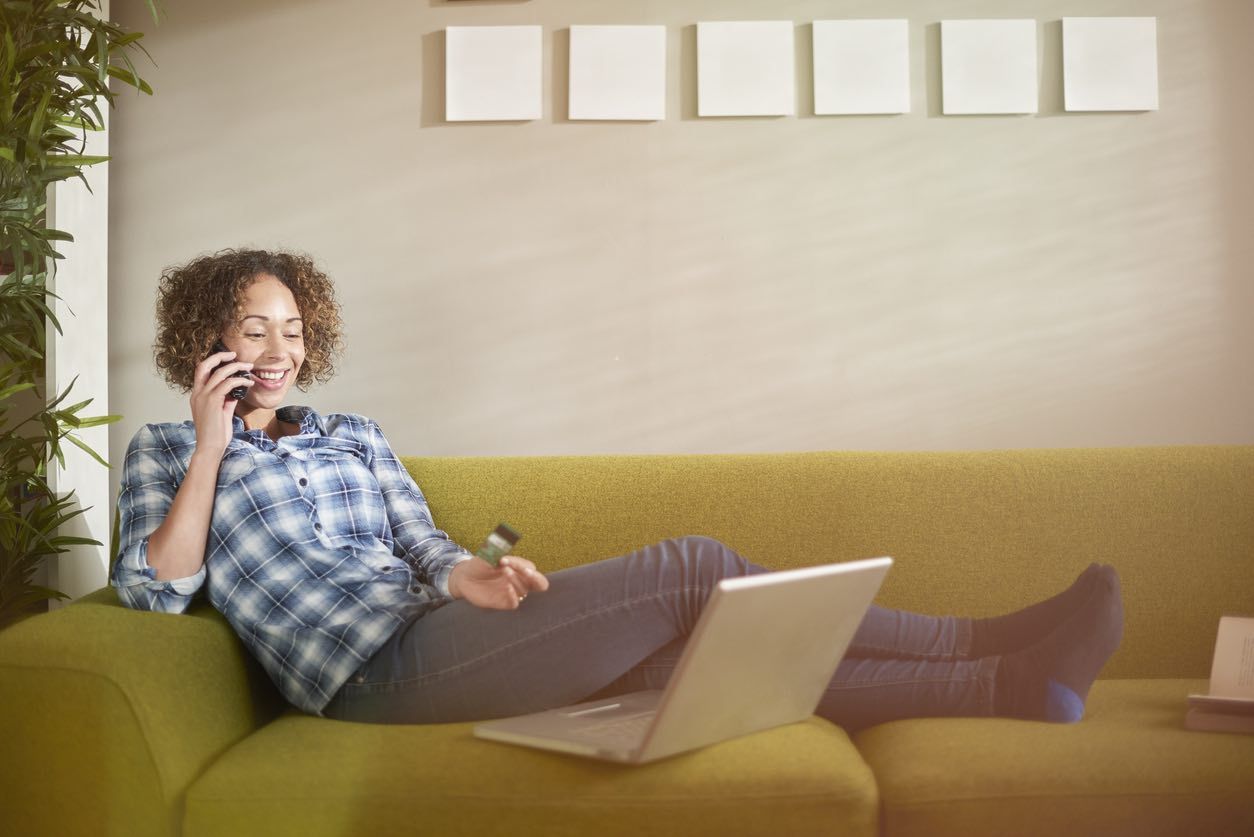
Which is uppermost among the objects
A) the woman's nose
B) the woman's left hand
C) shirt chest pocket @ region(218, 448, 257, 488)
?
the woman's nose

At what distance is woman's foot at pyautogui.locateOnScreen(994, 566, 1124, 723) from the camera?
1.74m

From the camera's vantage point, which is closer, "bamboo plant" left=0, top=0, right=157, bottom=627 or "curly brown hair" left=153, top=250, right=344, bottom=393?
"curly brown hair" left=153, top=250, right=344, bottom=393

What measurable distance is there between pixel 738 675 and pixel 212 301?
1.25 meters

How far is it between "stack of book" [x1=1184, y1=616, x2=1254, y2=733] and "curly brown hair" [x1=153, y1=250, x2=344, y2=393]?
1729 millimetres

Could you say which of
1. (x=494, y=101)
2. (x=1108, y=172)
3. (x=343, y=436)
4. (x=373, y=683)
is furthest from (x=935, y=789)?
(x=494, y=101)

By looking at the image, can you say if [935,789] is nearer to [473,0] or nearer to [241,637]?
[241,637]

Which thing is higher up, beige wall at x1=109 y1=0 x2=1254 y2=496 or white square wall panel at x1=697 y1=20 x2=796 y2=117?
white square wall panel at x1=697 y1=20 x2=796 y2=117

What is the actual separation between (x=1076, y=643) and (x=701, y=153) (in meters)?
1.50

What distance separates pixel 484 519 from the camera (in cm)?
236

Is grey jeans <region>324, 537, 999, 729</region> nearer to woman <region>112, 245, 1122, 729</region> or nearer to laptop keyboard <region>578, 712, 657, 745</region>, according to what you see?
woman <region>112, 245, 1122, 729</region>

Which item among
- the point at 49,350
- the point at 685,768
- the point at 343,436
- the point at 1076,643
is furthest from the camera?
the point at 49,350

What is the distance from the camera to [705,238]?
9.09 feet

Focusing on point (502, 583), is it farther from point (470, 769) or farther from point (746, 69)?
point (746, 69)

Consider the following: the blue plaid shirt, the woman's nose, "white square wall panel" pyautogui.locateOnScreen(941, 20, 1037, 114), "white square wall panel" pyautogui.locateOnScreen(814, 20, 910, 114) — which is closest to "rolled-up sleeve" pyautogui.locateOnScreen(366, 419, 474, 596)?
the blue plaid shirt
